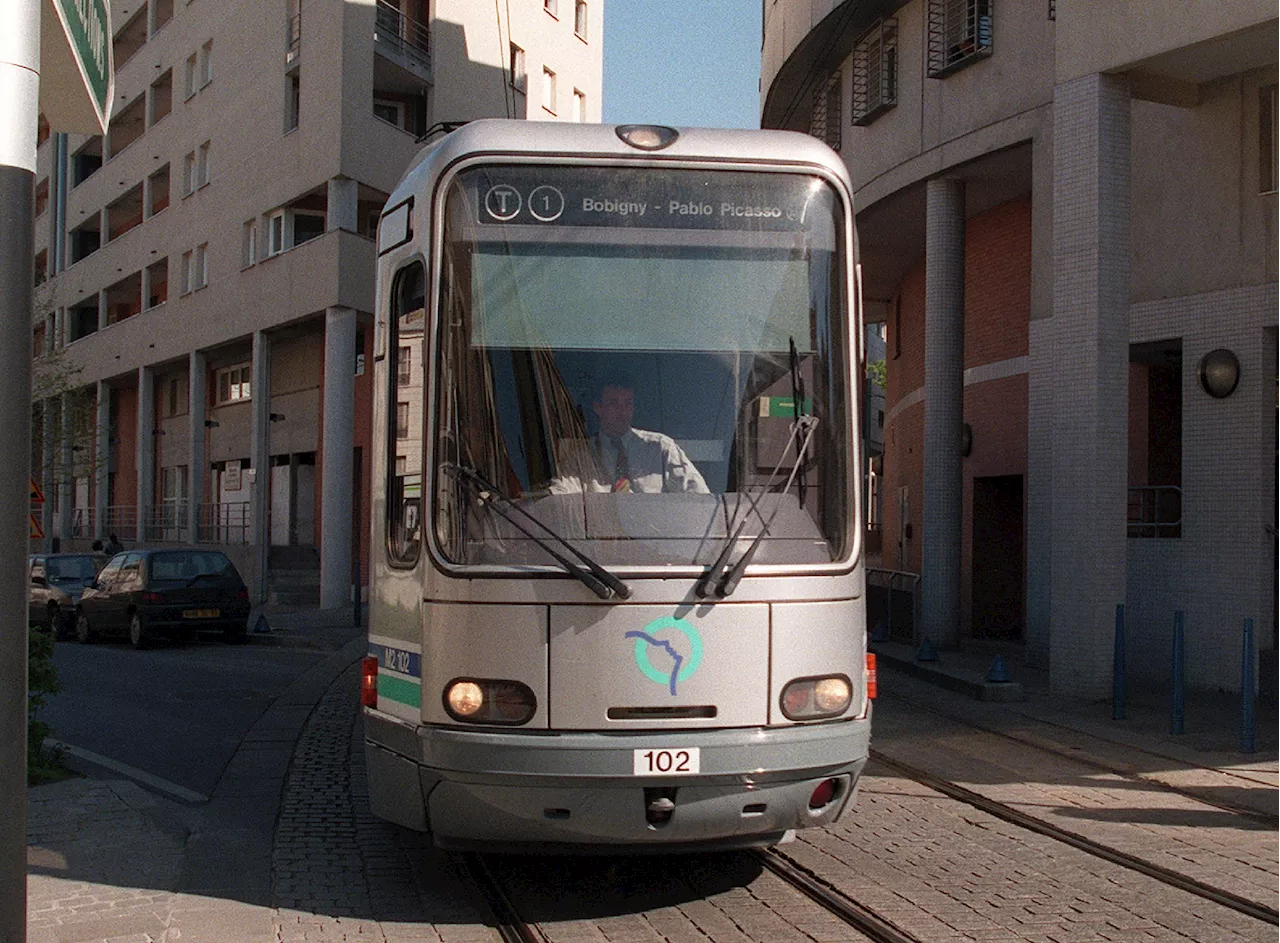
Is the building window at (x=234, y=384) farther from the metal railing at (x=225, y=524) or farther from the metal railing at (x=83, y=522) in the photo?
the metal railing at (x=83, y=522)

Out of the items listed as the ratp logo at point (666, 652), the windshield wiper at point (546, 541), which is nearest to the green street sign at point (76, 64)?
the windshield wiper at point (546, 541)

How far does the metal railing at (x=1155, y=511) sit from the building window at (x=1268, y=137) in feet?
10.6

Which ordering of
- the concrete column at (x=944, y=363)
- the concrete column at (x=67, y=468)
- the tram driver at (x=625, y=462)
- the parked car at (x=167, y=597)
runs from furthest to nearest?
1. the concrete column at (x=67, y=468)
2. the parked car at (x=167, y=597)
3. the concrete column at (x=944, y=363)
4. the tram driver at (x=625, y=462)

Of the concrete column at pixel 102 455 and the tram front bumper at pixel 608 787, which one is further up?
the concrete column at pixel 102 455

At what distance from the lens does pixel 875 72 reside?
67.7 feet

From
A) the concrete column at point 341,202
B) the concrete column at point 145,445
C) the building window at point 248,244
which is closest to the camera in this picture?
the concrete column at point 341,202

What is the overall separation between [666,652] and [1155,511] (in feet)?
36.7

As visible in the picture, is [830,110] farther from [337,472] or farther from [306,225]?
[306,225]

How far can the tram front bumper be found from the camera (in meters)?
5.49

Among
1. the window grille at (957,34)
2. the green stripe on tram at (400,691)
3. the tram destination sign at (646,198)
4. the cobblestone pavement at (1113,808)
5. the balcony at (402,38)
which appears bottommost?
the cobblestone pavement at (1113,808)

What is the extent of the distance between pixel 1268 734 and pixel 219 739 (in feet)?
27.5

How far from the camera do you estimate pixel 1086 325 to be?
527 inches

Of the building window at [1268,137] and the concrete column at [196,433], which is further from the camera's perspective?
the concrete column at [196,433]

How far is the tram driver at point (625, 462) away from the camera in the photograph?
5.83 meters
